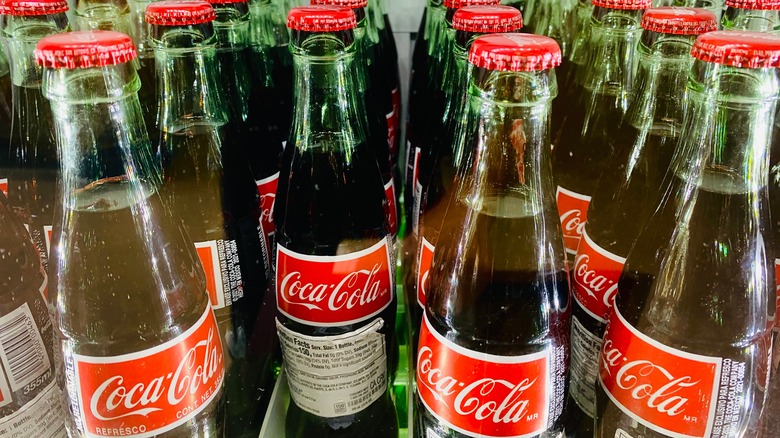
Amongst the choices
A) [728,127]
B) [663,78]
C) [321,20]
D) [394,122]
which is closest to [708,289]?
[728,127]

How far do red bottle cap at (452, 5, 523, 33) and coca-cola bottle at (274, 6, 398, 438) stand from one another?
144 millimetres

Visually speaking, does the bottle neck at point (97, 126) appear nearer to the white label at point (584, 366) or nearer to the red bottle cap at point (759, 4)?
the white label at point (584, 366)

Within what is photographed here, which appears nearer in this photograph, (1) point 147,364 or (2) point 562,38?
(1) point 147,364

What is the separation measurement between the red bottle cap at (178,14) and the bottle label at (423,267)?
396mm

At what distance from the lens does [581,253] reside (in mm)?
779

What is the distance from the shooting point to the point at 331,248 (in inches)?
29.9

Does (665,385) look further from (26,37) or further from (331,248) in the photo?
(26,37)

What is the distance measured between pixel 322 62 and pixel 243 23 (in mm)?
377

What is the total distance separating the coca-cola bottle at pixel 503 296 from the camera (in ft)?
1.93

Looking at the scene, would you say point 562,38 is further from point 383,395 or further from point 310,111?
point 383,395

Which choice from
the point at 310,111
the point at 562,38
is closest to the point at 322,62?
the point at 310,111

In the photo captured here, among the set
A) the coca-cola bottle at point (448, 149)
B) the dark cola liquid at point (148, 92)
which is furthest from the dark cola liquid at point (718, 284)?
the dark cola liquid at point (148, 92)

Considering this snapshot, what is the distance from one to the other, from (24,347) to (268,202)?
0.41 meters

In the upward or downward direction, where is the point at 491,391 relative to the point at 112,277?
downward
